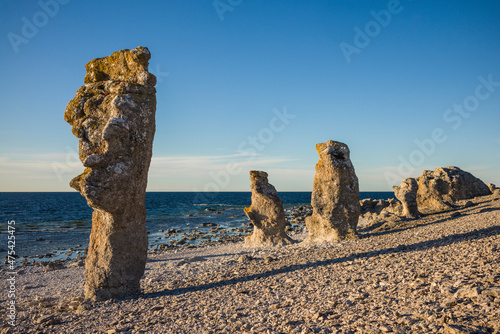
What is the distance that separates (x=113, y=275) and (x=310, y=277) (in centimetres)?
531

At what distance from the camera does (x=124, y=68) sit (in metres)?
10.1

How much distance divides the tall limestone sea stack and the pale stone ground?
2.71 feet

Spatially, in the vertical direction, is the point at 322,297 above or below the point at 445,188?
below

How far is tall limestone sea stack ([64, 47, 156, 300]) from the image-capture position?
29.4 ft

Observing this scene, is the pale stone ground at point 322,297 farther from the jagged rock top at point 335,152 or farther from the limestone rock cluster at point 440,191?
the limestone rock cluster at point 440,191

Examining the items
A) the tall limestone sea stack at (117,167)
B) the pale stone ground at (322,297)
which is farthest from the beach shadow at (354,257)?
the tall limestone sea stack at (117,167)

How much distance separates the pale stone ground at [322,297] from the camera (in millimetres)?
→ 5359

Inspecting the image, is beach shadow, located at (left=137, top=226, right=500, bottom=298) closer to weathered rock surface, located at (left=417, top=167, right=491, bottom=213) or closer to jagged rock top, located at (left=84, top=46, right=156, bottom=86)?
jagged rock top, located at (left=84, top=46, right=156, bottom=86)

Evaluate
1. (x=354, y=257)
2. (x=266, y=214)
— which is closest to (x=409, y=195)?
A: (x=266, y=214)

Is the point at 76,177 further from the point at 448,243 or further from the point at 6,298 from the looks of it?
the point at 448,243

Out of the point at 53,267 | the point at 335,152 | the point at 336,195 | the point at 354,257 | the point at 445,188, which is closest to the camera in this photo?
the point at 354,257

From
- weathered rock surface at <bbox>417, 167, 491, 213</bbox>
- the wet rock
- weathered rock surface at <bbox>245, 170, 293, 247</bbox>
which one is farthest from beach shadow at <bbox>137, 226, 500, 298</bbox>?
weathered rock surface at <bbox>417, 167, 491, 213</bbox>

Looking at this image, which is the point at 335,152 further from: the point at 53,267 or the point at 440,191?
the point at 440,191

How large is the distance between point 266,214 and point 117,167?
11.7 metres
